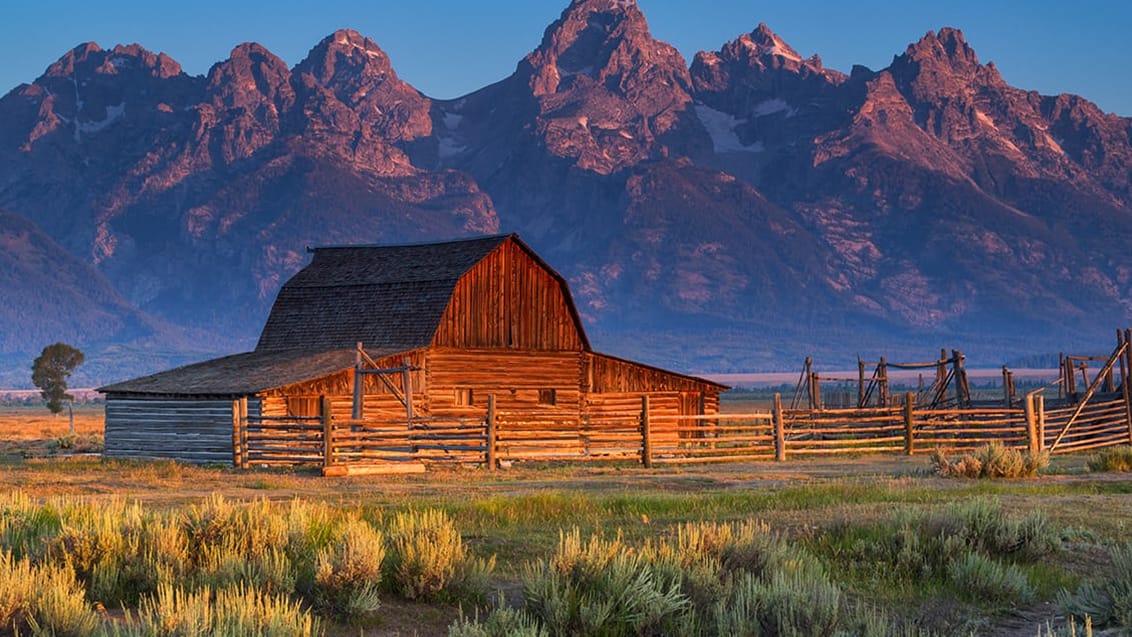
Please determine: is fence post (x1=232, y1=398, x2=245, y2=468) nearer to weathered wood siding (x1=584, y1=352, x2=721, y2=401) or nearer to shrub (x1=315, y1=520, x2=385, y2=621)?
weathered wood siding (x1=584, y1=352, x2=721, y2=401)

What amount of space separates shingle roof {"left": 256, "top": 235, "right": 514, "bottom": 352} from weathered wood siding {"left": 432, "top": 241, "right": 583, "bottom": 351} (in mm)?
423

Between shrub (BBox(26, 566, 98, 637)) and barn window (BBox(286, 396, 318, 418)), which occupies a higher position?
barn window (BBox(286, 396, 318, 418))

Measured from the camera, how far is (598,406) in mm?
46250

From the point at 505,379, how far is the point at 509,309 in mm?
2114

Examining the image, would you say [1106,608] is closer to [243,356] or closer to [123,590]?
[123,590]

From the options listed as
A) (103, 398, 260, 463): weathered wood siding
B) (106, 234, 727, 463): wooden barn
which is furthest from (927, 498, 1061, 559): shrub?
(103, 398, 260, 463): weathered wood siding

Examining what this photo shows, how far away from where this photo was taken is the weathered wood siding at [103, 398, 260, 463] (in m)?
34.8

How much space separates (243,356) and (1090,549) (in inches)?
1264

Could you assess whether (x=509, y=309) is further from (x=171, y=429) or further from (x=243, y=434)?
(x=243, y=434)

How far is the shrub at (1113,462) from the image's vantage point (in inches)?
1054

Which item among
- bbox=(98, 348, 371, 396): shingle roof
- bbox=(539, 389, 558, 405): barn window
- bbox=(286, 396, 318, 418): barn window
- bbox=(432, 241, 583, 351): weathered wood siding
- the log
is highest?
bbox=(432, 241, 583, 351): weathered wood siding

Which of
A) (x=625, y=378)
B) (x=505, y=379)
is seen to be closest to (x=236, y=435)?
(x=505, y=379)

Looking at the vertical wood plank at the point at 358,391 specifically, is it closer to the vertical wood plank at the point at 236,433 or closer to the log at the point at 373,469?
the vertical wood plank at the point at 236,433

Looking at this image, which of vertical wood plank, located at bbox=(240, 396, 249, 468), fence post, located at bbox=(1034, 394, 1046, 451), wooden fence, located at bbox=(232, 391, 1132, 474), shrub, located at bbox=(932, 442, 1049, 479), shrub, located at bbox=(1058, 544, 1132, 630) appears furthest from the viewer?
fence post, located at bbox=(1034, 394, 1046, 451)
